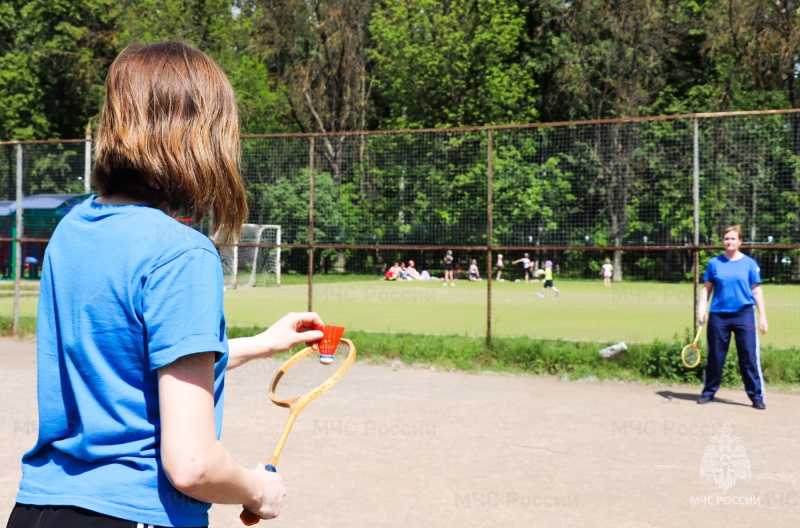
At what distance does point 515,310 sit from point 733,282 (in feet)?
44.8

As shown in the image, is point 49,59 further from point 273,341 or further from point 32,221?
point 273,341

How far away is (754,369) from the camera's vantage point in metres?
9.26

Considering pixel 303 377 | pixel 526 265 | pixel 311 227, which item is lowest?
pixel 303 377

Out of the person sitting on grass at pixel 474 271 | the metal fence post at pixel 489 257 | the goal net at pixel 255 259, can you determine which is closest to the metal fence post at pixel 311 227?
the goal net at pixel 255 259

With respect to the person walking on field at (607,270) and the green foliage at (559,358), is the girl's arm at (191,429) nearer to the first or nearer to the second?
the green foliage at (559,358)

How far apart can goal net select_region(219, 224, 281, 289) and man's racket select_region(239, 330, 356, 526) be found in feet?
34.3

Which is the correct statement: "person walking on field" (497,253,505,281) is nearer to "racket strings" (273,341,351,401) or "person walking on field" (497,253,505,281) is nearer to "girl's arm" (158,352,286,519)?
"racket strings" (273,341,351,401)

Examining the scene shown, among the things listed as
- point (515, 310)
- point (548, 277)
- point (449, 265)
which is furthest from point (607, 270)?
point (515, 310)

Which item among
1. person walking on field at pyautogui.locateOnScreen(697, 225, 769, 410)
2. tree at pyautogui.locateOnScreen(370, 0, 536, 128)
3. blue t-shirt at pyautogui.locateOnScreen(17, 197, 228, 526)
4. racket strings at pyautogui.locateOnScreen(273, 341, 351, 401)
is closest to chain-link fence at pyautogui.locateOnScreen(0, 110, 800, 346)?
person walking on field at pyautogui.locateOnScreen(697, 225, 769, 410)

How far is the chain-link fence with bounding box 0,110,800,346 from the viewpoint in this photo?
14.1 m

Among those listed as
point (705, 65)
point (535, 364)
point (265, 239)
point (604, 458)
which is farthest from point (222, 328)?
point (705, 65)

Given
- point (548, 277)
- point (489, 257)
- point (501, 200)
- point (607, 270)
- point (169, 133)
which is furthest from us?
point (548, 277)

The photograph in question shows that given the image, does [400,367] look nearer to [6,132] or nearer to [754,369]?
[754,369]

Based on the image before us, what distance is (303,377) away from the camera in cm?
320
